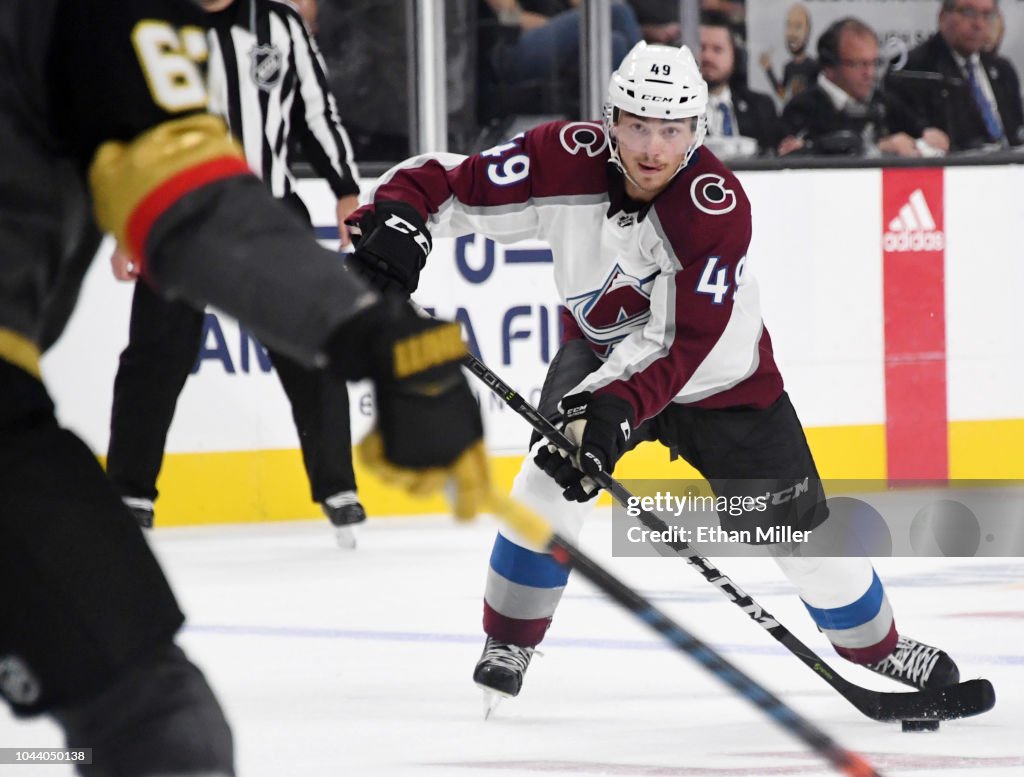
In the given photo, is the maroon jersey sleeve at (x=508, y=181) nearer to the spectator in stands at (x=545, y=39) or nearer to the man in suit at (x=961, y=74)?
the spectator in stands at (x=545, y=39)

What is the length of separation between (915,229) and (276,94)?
1933mm

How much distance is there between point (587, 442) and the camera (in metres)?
2.41

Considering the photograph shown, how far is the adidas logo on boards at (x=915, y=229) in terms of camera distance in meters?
5.12

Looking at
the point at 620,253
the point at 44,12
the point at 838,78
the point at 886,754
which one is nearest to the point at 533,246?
the point at 838,78

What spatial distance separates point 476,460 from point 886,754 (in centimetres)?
153

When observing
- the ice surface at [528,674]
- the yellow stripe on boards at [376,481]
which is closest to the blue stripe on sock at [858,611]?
the ice surface at [528,674]

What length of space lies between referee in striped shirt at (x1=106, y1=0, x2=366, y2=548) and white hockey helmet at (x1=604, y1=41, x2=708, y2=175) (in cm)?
167

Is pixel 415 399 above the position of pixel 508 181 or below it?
above

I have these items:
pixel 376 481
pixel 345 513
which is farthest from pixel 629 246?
pixel 376 481

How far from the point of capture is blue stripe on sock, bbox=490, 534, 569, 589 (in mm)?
2602

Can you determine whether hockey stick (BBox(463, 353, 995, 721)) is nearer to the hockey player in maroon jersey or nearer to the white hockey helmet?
the hockey player in maroon jersey

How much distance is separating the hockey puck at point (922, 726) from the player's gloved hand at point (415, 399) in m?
1.72

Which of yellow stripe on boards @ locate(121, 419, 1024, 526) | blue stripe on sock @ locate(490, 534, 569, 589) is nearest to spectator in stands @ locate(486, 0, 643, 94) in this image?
yellow stripe on boards @ locate(121, 419, 1024, 526)

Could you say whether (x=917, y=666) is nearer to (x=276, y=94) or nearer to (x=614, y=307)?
(x=614, y=307)
